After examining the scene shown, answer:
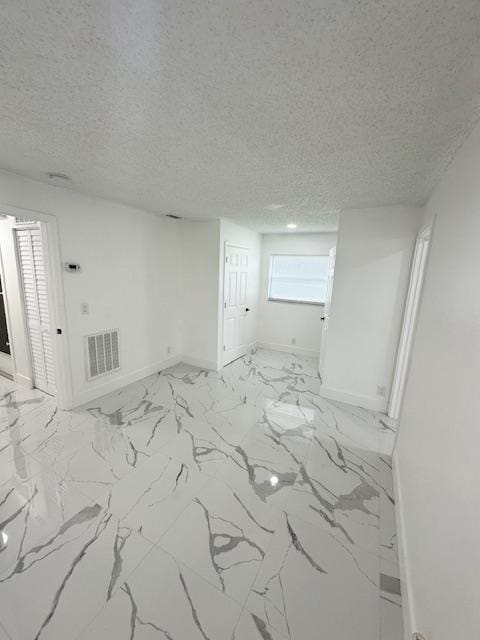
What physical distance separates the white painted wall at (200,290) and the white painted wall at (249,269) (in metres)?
0.07

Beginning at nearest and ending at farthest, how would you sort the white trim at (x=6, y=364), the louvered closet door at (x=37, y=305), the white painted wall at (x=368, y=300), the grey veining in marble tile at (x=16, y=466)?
the grey veining in marble tile at (x=16, y=466)
the louvered closet door at (x=37, y=305)
the white painted wall at (x=368, y=300)
the white trim at (x=6, y=364)

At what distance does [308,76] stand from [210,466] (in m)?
2.55

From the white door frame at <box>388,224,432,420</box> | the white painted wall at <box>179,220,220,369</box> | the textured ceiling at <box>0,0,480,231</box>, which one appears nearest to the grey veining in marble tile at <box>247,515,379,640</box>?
the white door frame at <box>388,224,432,420</box>

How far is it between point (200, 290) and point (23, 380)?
2593 millimetres

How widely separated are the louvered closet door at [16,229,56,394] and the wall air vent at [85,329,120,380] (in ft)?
1.27

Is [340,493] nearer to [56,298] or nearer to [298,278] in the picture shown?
[56,298]

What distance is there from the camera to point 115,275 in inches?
130

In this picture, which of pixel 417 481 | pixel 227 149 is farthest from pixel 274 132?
pixel 417 481

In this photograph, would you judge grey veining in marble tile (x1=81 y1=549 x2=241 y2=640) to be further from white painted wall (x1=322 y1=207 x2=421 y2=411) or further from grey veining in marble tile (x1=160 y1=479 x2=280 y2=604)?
white painted wall (x1=322 y1=207 x2=421 y2=411)

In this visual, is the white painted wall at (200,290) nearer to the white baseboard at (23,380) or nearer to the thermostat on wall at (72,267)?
the thermostat on wall at (72,267)

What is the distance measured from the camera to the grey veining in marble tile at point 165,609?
120 centimetres

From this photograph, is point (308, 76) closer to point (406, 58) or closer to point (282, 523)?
point (406, 58)

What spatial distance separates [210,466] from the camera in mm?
2207

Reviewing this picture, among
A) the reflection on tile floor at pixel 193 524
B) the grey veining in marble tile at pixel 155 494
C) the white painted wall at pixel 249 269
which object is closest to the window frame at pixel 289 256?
the white painted wall at pixel 249 269
